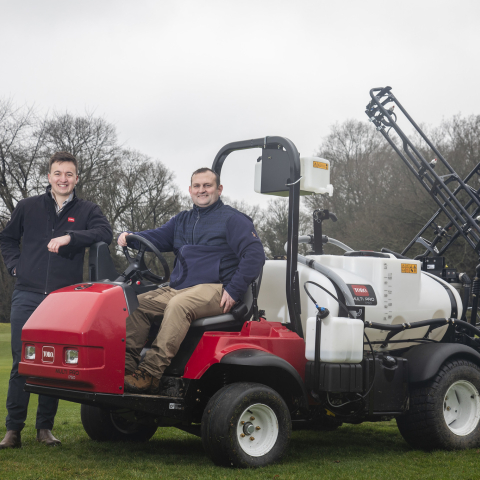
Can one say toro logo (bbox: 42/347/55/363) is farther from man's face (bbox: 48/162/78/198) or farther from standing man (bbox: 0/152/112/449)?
man's face (bbox: 48/162/78/198)

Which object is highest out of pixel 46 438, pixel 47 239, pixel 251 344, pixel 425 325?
pixel 47 239

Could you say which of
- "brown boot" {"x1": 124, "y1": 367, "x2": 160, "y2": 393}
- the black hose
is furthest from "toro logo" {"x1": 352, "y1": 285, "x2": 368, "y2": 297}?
"brown boot" {"x1": 124, "y1": 367, "x2": 160, "y2": 393}

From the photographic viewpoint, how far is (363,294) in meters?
5.27

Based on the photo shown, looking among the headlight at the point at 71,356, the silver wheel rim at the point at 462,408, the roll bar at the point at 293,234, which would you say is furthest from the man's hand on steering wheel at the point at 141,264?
the silver wheel rim at the point at 462,408

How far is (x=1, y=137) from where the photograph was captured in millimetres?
29031

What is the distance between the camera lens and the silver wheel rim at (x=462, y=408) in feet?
17.9

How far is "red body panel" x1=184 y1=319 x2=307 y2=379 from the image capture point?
445 cm

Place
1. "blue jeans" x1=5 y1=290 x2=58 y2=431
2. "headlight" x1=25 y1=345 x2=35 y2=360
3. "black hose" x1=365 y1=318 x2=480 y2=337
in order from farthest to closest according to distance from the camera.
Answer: "black hose" x1=365 y1=318 x2=480 y2=337 < "blue jeans" x1=5 y1=290 x2=58 y2=431 < "headlight" x1=25 y1=345 x2=35 y2=360

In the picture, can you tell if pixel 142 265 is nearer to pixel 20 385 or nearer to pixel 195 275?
pixel 195 275

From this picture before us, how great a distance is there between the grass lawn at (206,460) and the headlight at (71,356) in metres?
0.69

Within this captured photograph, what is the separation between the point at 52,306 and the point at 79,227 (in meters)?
1.08

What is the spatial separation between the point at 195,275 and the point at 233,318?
0.45 metres

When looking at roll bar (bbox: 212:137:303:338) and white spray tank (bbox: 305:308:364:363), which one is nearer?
white spray tank (bbox: 305:308:364:363)

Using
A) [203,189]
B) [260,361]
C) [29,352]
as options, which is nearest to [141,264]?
[203,189]
